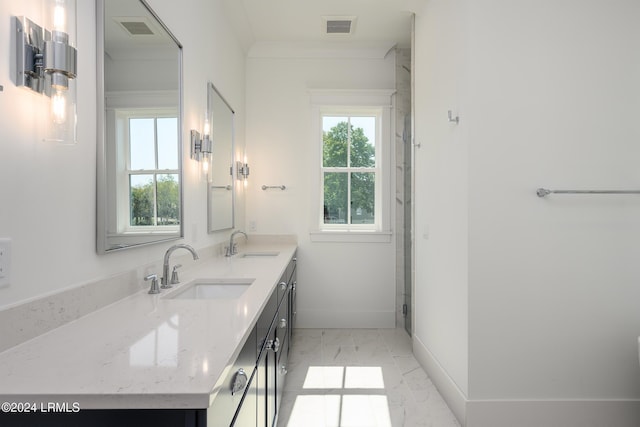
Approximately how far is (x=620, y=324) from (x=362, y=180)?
233 centimetres

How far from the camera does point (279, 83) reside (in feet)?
11.8

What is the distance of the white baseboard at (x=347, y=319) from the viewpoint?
11.6ft

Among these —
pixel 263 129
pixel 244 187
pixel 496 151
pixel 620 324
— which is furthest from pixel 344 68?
pixel 620 324

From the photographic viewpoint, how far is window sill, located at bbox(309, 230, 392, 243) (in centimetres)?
354

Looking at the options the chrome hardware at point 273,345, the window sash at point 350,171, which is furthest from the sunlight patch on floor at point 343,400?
the window sash at point 350,171

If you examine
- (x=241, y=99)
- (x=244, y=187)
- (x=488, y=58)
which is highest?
(x=241, y=99)

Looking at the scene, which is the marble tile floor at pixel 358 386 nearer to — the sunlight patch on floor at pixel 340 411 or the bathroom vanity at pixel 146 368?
the sunlight patch on floor at pixel 340 411

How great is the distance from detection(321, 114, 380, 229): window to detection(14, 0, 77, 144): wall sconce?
2775 mm

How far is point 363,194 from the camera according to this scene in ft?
12.0

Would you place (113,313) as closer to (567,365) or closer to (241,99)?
(567,365)

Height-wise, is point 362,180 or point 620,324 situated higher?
point 362,180

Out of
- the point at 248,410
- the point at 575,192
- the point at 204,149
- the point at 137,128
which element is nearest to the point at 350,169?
the point at 204,149

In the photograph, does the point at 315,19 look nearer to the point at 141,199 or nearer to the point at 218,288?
the point at 141,199

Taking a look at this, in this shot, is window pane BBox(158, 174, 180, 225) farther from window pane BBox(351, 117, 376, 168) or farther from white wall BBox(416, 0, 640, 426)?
window pane BBox(351, 117, 376, 168)
